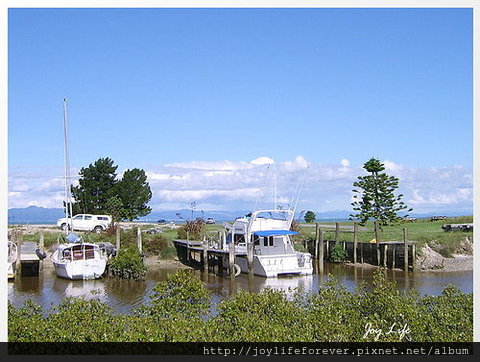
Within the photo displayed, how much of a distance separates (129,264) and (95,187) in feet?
9.96

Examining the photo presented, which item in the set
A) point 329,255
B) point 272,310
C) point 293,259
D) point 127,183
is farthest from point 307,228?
point 272,310

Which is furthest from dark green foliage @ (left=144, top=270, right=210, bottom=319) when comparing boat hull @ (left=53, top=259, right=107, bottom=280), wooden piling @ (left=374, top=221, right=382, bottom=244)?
wooden piling @ (left=374, top=221, right=382, bottom=244)

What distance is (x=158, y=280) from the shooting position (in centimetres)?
1367

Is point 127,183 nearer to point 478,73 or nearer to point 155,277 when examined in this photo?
point 155,277

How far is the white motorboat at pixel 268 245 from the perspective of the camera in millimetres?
17906

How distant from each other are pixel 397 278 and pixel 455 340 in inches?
388

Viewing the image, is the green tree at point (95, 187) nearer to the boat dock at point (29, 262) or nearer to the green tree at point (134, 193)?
the green tree at point (134, 193)

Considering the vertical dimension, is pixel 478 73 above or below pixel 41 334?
above

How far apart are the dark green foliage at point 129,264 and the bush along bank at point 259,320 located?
5.77 m

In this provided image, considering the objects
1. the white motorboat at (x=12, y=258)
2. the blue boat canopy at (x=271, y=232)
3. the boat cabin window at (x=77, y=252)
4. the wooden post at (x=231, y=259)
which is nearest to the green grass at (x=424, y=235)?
the blue boat canopy at (x=271, y=232)

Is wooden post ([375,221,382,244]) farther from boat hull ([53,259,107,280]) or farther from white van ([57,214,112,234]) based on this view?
white van ([57,214,112,234])

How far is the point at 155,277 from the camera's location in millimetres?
13898

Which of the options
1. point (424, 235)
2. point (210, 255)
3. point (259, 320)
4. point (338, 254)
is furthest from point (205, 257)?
point (259, 320)

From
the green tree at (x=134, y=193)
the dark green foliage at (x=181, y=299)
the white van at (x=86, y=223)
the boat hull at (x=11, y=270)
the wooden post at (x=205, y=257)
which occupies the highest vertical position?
the green tree at (x=134, y=193)
